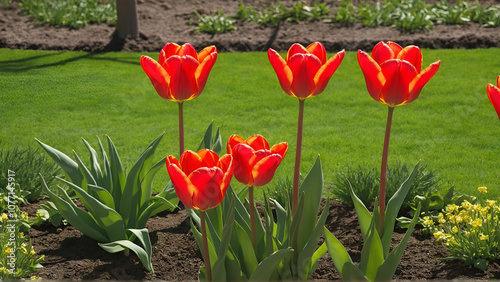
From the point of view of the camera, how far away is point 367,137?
6098mm

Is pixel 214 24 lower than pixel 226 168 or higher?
higher

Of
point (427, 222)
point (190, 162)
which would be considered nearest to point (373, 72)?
point (190, 162)

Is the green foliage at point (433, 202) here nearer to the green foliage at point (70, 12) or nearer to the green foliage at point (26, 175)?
the green foliage at point (26, 175)

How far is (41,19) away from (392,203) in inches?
331

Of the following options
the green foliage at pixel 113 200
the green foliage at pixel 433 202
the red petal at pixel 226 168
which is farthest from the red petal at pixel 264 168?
the green foliage at pixel 433 202

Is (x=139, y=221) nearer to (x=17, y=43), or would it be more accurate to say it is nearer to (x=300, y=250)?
(x=300, y=250)

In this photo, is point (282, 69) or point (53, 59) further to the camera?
point (53, 59)

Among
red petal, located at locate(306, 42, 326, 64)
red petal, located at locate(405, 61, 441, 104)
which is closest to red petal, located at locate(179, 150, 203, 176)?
red petal, located at locate(306, 42, 326, 64)

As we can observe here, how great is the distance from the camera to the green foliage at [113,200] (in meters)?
3.28

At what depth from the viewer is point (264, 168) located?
2.39 m

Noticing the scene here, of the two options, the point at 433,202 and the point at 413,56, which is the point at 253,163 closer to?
the point at 413,56

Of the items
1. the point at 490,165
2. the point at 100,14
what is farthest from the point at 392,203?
the point at 100,14

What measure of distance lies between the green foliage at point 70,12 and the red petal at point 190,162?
7.86m

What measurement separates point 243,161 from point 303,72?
478mm
